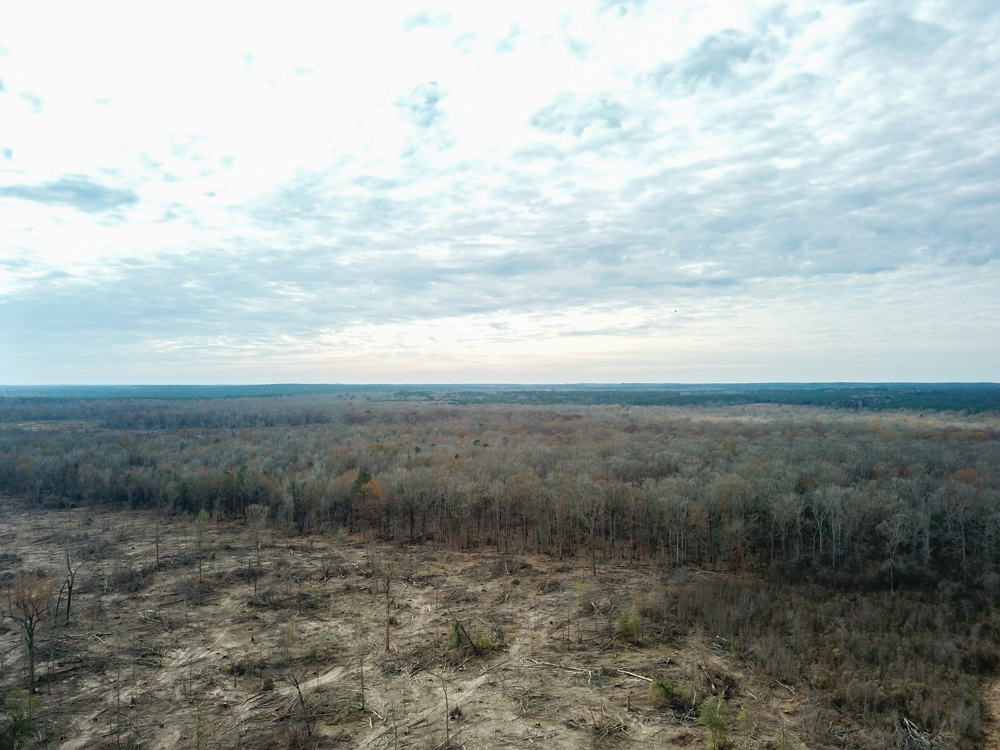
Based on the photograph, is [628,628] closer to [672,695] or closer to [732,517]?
[672,695]

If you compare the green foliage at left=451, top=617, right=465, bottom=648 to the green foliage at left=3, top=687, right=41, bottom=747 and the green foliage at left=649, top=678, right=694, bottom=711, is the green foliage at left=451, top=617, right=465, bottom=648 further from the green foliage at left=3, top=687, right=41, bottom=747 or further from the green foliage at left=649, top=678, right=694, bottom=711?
the green foliage at left=3, top=687, right=41, bottom=747

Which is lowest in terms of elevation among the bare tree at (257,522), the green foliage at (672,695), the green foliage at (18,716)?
the bare tree at (257,522)

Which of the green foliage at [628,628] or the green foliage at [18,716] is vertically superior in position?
the green foliage at [18,716]

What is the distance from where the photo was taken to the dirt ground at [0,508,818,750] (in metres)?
14.1

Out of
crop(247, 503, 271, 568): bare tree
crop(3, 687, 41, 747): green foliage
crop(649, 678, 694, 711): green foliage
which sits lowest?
crop(247, 503, 271, 568): bare tree

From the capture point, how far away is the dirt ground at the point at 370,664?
556 inches

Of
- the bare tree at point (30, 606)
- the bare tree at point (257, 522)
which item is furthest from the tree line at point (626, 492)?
the bare tree at point (30, 606)

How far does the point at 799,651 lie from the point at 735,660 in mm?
2630

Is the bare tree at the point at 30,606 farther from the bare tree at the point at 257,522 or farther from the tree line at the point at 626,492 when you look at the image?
the tree line at the point at 626,492

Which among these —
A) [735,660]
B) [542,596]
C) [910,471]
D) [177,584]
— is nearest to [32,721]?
[177,584]

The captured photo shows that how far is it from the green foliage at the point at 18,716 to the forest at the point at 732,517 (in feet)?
57.1

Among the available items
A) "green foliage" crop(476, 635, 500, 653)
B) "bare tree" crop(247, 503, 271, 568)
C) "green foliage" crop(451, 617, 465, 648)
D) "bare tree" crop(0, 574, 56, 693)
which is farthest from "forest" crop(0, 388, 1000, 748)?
"bare tree" crop(0, 574, 56, 693)

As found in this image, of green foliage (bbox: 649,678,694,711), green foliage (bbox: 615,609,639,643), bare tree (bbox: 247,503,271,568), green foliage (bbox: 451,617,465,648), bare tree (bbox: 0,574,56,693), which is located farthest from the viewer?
bare tree (bbox: 247,503,271,568)

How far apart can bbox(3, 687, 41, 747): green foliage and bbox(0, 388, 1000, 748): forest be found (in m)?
17.4
